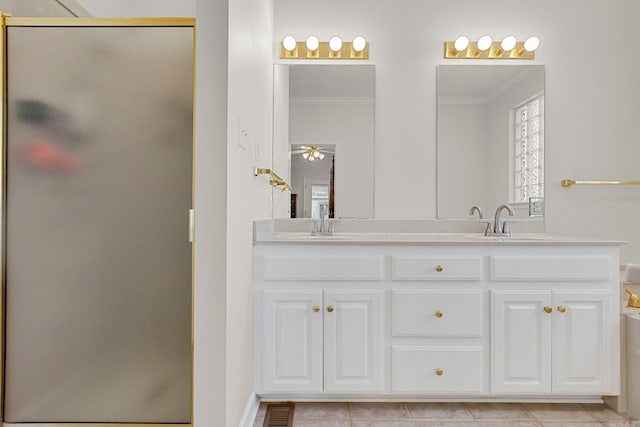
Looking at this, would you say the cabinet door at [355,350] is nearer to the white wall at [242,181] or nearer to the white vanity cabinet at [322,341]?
the white vanity cabinet at [322,341]

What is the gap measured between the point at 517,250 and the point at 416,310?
550 mm

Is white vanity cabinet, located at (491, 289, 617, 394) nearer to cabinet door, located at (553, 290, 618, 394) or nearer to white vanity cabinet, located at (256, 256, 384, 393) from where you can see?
cabinet door, located at (553, 290, 618, 394)

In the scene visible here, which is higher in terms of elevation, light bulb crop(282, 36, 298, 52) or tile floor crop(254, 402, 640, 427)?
light bulb crop(282, 36, 298, 52)

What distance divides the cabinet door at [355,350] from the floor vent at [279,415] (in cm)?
22

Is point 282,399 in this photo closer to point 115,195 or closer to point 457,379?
point 457,379

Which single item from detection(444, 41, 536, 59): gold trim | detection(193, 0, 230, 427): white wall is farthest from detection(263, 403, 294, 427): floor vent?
detection(444, 41, 536, 59): gold trim

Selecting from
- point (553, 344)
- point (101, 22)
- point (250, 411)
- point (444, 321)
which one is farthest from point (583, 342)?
point (101, 22)

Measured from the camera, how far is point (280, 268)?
1.90m

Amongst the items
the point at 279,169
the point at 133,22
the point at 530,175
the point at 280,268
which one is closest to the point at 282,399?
the point at 280,268

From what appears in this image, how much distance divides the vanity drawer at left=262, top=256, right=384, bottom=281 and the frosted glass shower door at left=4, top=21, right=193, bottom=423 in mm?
458

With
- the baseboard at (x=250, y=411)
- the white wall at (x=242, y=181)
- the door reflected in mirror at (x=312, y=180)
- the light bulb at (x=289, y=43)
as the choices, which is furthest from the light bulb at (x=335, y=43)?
the baseboard at (x=250, y=411)

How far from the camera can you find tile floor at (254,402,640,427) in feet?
5.90

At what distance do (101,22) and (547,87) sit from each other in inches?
97.0

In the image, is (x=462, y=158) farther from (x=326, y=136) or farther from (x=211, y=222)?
(x=211, y=222)
